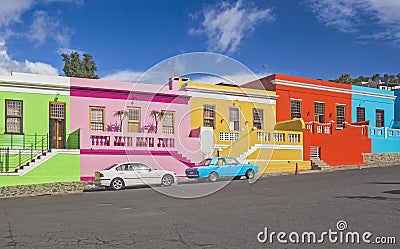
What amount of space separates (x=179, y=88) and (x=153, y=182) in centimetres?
731

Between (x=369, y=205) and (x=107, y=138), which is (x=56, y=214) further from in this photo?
(x=107, y=138)

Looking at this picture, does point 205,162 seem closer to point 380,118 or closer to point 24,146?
point 24,146

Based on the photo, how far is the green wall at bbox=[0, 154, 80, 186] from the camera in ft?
64.6

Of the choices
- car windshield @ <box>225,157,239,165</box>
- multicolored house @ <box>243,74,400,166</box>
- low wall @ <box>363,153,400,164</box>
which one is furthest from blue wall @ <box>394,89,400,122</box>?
car windshield @ <box>225,157,239,165</box>

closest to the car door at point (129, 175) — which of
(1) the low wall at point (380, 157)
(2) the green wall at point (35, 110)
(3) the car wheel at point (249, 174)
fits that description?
(2) the green wall at point (35, 110)

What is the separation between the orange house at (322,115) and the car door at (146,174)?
961cm

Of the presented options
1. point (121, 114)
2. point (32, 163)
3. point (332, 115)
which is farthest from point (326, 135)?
point (32, 163)

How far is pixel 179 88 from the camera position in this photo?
25547mm

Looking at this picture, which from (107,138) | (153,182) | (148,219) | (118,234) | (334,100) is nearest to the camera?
(118,234)

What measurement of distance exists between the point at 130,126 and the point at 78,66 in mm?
28838

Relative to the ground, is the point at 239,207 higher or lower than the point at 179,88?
lower

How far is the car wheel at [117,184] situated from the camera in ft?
63.4

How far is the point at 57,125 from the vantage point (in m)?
22.8

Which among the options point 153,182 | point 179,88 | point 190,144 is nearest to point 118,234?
point 153,182
